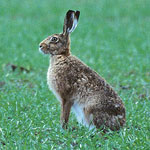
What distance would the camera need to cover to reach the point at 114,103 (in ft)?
16.8

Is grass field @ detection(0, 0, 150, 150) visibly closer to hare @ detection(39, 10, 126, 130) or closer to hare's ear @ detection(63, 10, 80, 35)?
hare @ detection(39, 10, 126, 130)

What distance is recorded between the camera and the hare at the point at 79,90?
16.6 feet

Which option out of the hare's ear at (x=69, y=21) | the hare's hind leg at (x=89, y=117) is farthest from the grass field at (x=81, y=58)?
the hare's ear at (x=69, y=21)

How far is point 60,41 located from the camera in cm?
559

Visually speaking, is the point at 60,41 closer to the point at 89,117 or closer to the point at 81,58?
the point at 89,117

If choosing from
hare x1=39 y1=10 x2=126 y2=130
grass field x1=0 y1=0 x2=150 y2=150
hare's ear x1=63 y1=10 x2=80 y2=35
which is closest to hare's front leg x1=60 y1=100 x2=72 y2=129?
hare x1=39 y1=10 x2=126 y2=130

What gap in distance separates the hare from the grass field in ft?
0.53

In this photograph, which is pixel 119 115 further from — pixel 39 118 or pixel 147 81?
pixel 147 81

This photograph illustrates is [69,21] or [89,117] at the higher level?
[69,21]

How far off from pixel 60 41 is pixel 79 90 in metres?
0.79

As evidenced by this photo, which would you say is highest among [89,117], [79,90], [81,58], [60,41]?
[60,41]

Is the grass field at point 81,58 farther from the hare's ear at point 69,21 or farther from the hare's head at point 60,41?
the hare's ear at point 69,21

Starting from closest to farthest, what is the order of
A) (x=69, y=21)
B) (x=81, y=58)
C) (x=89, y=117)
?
(x=89, y=117), (x=69, y=21), (x=81, y=58)

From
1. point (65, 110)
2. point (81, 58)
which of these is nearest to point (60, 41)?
point (65, 110)
